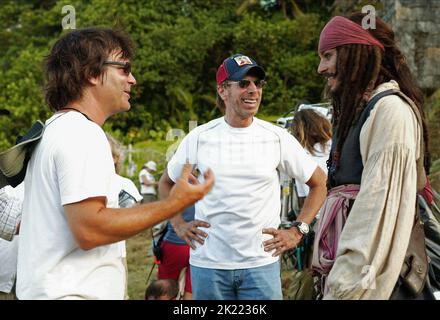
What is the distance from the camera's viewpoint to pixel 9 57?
23766mm

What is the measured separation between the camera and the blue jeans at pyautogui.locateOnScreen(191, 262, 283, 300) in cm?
355

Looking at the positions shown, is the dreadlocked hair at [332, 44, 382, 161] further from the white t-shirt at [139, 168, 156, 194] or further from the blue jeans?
the white t-shirt at [139, 168, 156, 194]

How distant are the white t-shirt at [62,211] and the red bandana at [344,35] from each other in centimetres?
100

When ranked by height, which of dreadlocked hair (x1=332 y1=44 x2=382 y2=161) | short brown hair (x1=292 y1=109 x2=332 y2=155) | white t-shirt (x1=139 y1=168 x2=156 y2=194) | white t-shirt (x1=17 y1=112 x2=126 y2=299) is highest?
dreadlocked hair (x1=332 y1=44 x2=382 y2=161)

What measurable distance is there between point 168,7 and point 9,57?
22.0 feet

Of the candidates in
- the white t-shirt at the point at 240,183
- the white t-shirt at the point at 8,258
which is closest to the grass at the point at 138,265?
the white t-shirt at the point at 8,258

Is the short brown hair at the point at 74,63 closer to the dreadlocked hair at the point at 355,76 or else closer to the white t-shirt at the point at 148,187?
the dreadlocked hair at the point at 355,76

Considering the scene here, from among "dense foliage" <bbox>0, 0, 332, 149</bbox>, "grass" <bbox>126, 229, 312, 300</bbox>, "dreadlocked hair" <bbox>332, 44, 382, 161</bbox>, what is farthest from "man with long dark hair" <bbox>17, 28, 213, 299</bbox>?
"dense foliage" <bbox>0, 0, 332, 149</bbox>

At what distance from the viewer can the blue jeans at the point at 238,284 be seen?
11.6 feet

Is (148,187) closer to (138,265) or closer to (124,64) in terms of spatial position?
(138,265)

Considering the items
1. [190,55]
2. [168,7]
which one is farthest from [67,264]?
[168,7]
